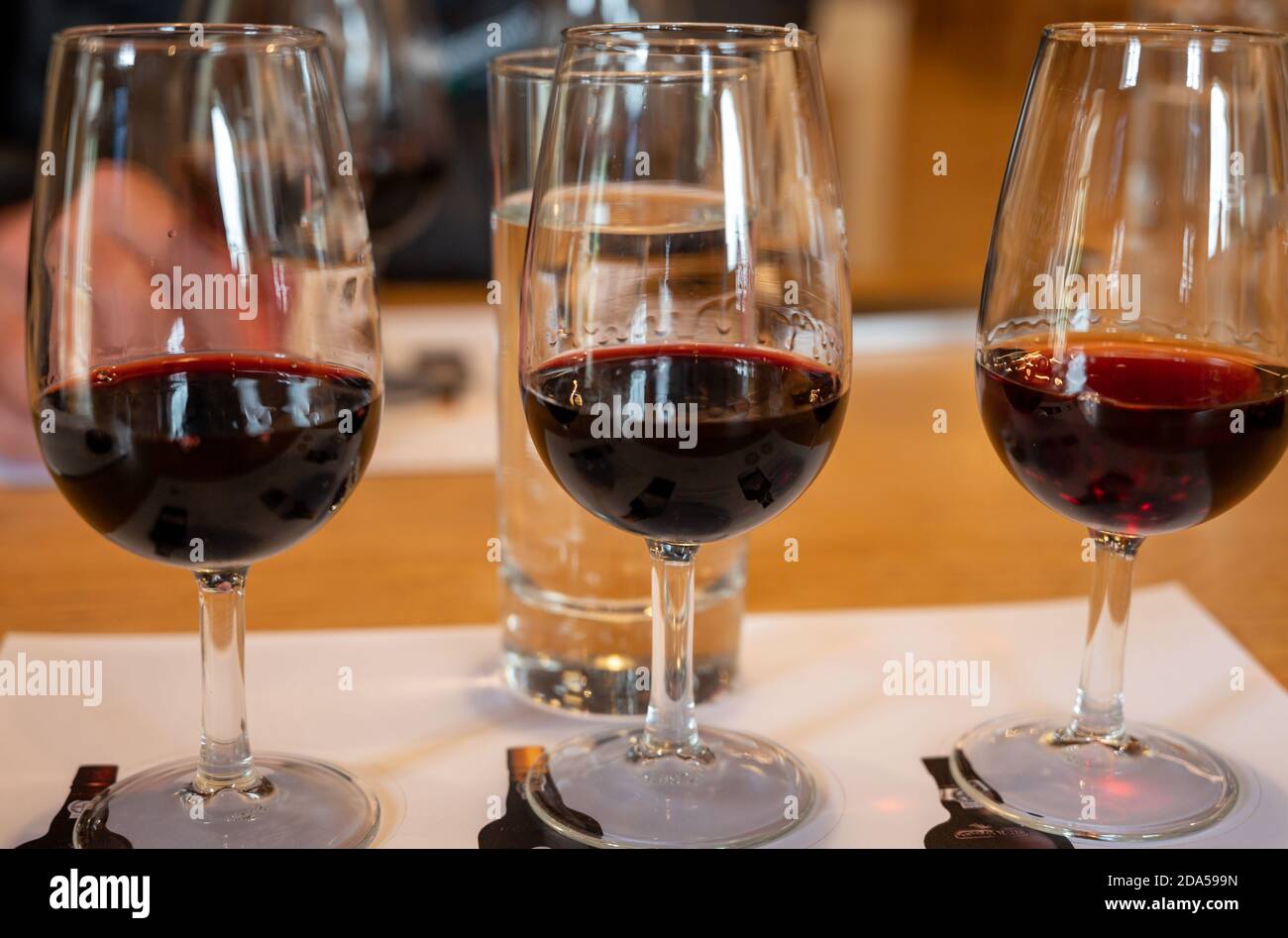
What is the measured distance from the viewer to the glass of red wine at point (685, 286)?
1.83ft

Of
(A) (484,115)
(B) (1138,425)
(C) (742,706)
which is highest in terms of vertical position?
(A) (484,115)

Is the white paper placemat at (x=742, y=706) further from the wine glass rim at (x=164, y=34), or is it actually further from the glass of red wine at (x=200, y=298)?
the wine glass rim at (x=164, y=34)

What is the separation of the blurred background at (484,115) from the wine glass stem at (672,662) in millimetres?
244

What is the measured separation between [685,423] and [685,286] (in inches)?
2.0

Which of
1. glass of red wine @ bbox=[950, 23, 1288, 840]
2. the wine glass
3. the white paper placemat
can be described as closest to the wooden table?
the white paper placemat

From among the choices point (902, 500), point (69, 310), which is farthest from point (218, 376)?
point (902, 500)

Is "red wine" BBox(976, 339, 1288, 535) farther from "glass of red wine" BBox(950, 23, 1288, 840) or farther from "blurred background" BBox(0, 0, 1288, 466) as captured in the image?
"blurred background" BBox(0, 0, 1288, 466)

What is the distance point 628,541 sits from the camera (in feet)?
2.39

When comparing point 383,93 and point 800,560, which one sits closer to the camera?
point 800,560

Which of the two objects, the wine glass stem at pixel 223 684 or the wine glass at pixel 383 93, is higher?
the wine glass at pixel 383 93

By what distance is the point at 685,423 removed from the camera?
56cm

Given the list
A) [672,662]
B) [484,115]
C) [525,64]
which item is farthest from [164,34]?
[484,115]

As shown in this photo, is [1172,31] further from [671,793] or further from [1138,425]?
[671,793]

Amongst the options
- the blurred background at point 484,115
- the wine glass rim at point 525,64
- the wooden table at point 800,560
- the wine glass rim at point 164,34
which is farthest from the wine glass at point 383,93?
the wine glass rim at point 164,34
